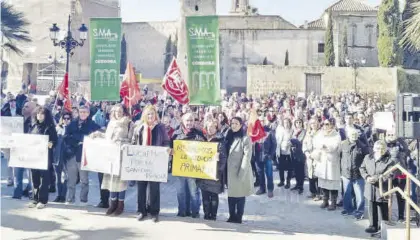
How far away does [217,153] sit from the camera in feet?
24.1

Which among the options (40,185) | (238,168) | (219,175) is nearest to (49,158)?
(40,185)

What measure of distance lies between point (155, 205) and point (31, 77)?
134 ft

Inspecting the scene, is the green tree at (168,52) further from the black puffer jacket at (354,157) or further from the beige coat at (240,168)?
the beige coat at (240,168)

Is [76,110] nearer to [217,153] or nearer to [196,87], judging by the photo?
[196,87]

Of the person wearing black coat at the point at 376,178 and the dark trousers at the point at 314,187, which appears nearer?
the person wearing black coat at the point at 376,178

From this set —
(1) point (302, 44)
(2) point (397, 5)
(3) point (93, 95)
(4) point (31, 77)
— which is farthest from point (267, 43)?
(3) point (93, 95)

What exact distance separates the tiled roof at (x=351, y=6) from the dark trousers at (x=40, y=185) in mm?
50628

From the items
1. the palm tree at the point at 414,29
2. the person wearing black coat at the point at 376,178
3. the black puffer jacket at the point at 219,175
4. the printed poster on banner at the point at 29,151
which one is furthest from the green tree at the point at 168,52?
the person wearing black coat at the point at 376,178

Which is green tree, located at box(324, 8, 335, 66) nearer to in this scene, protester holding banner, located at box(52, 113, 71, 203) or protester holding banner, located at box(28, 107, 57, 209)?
protester holding banner, located at box(52, 113, 71, 203)

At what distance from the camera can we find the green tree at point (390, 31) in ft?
140

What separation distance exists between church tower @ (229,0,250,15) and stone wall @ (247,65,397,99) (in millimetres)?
38519

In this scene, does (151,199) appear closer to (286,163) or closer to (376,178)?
(376,178)

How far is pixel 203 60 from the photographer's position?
8.24 metres

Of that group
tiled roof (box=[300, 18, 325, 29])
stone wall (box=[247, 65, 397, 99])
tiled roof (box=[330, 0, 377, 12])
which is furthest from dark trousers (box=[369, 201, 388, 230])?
tiled roof (box=[330, 0, 377, 12])
